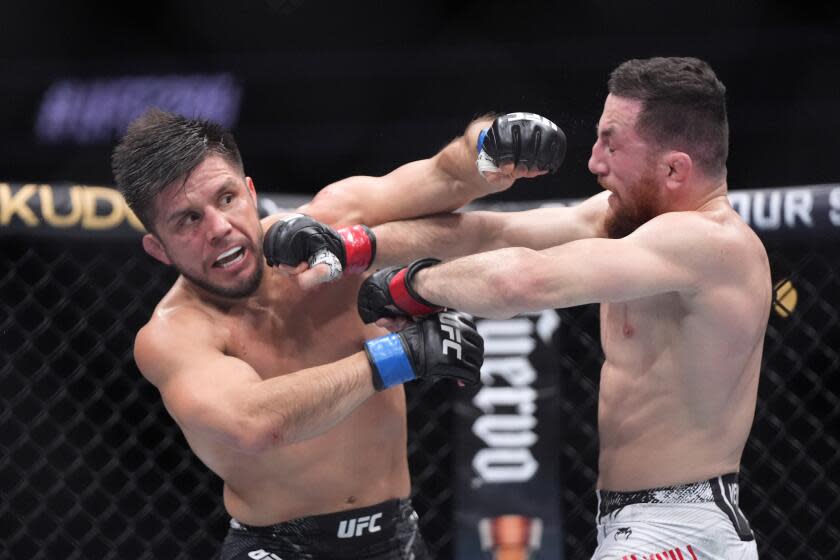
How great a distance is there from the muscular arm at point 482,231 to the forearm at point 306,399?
358 mm

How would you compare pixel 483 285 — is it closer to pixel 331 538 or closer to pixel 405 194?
pixel 405 194

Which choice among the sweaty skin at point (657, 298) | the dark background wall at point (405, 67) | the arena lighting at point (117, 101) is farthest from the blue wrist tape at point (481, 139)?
the arena lighting at point (117, 101)

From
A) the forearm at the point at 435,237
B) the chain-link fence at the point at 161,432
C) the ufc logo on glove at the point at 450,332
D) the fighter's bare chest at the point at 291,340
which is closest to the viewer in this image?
the ufc logo on glove at the point at 450,332

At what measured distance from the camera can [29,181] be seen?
120 inches

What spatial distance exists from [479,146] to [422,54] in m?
1.29

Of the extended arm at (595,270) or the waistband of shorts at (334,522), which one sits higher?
the extended arm at (595,270)

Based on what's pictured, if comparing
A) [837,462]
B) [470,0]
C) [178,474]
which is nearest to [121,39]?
[470,0]

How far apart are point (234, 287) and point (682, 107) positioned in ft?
2.60

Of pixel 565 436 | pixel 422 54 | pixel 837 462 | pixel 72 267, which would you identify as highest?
pixel 422 54

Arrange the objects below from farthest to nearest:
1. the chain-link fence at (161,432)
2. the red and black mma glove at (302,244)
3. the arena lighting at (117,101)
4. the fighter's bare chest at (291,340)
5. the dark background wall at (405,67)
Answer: the arena lighting at (117,101), the dark background wall at (405,67), the chain-link fence at (161,432), the fighter's bare chest at (291,340), the red and black mma glove at (302,244)

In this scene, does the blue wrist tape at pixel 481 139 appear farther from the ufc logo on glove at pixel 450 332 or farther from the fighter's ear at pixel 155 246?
the fighter's ear at pixel 155 246

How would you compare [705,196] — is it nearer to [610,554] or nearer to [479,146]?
[479,146]

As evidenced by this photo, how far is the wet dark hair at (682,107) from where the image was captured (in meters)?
1.71

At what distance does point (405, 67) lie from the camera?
3.11 meters
